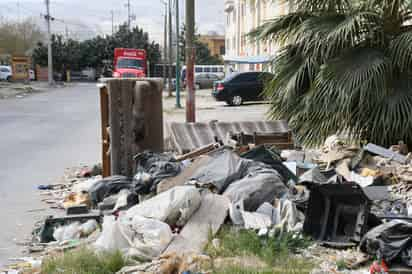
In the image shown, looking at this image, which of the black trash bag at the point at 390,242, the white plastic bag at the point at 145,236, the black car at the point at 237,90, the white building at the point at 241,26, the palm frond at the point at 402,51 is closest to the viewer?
the black trash bag at the point at 390,242

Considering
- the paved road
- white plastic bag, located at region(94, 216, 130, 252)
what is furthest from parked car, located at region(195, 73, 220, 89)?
white plastic bag, located at region(94, 216, 130, 252)

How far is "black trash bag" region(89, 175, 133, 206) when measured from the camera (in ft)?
22.4

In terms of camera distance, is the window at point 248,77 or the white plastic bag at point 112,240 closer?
the white plastic bag at point 112,240

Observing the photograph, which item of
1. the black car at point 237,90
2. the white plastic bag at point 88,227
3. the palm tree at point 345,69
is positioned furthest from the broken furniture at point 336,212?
the black car at point 237,90

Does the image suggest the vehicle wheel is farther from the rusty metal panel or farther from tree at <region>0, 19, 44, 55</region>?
tree at <region>0, 19, 44, 55</region>

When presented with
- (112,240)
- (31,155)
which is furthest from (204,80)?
(112,240)

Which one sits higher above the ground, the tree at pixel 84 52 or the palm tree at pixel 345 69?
the tree at pixel 84 52

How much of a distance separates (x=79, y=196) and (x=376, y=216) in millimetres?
3846

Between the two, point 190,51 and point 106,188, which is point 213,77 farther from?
point 106,188

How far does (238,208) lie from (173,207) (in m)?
0.68

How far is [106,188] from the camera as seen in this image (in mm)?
6883

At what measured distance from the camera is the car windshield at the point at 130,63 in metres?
39.5

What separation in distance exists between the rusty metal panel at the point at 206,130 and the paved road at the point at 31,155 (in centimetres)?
200

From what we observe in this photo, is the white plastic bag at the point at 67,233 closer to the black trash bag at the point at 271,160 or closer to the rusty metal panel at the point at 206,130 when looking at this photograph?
the black trash bag at the point at 271,160
